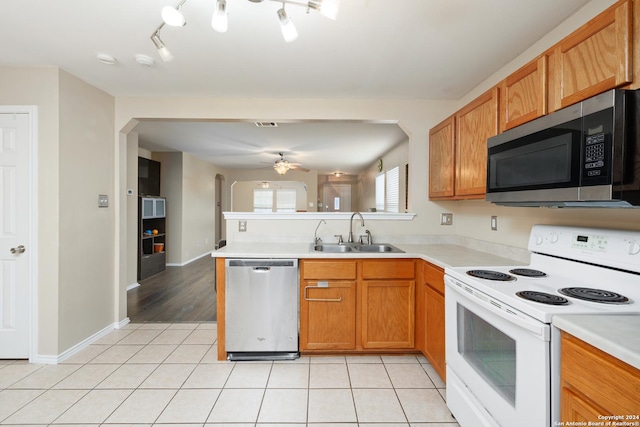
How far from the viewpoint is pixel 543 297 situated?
3.77 ft

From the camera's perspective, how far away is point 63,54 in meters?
2.04

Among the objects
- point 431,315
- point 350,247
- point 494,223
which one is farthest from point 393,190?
point 431,315

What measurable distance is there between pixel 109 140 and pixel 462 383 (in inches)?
138

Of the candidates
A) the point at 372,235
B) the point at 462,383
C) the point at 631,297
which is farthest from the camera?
the point at 372,235

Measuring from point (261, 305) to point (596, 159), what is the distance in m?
2.13

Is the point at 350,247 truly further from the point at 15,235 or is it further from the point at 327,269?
the point at 15,235

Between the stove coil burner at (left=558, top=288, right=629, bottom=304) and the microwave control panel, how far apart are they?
47cm

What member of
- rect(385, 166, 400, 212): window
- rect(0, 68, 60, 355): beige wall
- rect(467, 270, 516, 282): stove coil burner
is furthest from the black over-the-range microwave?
rect(385, 166, 400, 212): window

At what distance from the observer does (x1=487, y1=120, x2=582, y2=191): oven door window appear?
46.3 inches

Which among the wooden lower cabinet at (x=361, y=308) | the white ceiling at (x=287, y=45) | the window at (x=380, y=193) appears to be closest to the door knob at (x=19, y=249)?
the white ceiling at (x=287, y=45)

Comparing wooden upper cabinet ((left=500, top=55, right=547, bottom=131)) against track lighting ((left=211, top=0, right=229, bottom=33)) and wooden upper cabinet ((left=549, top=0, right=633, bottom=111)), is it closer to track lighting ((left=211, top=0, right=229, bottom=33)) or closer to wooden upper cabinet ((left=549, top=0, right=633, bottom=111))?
wooden upper cabinet ((left=549, top=0, right=633, bottom=111))

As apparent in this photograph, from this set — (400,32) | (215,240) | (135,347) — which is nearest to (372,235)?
(400,32)

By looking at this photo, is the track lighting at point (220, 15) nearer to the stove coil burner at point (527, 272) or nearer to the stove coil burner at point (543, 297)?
the stove coil burner at point (543, 297)

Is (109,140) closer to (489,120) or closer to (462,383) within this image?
(489,120)
